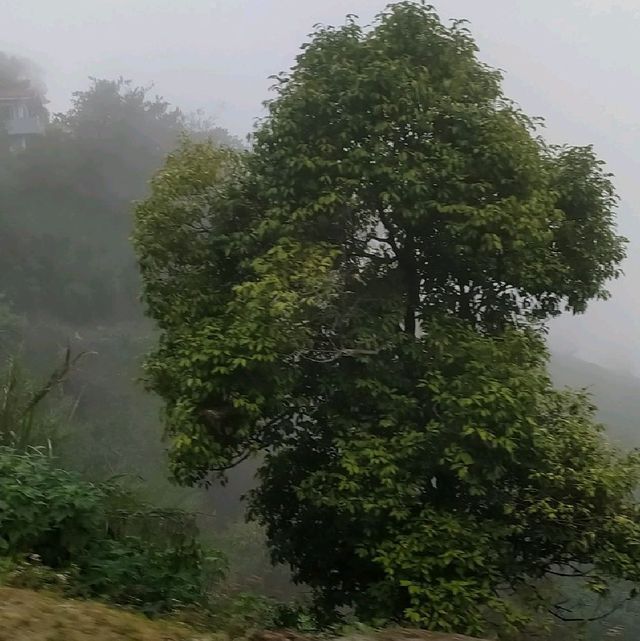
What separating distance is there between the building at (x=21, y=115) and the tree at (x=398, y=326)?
25.8 m

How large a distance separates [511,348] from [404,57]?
250 cm

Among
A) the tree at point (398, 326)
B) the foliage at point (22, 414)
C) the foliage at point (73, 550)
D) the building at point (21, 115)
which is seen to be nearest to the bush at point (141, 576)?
the foliage at point (73, 550)

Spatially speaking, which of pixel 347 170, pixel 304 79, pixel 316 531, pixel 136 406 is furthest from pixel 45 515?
pixel 136 406

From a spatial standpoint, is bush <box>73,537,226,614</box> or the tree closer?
bush <box>73,537,226,614</box>

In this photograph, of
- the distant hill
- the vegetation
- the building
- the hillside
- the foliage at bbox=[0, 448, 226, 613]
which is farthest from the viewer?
the building

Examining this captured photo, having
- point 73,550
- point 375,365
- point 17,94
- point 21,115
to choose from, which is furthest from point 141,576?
point 17,94

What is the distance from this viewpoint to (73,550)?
525 cm

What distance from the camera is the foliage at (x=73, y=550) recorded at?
4926 mm

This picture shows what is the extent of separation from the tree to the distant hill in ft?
43.3

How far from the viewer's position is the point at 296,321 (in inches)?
256

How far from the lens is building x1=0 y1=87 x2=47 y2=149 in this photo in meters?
31.2

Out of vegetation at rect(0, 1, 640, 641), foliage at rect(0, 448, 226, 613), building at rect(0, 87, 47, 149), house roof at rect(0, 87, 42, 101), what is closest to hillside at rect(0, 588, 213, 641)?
foliage at rect(0, 448, 226, 613)

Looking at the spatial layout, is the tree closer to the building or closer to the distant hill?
the distant hill

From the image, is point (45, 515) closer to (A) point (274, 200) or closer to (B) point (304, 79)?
(A) point (274, 200)
